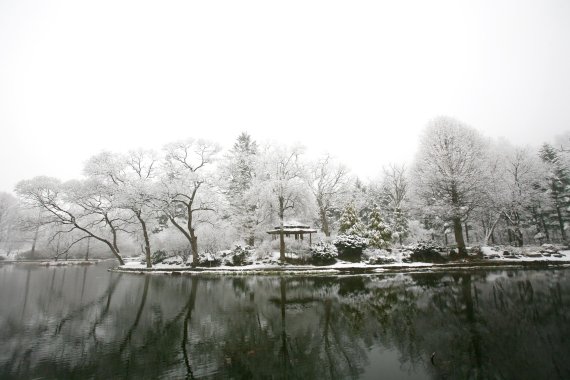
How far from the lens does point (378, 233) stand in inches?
1362

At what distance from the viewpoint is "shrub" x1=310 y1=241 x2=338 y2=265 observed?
3044 centimetres

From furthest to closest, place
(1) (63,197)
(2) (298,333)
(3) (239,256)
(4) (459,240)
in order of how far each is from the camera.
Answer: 1. (1) (63,197)
2. (3) (239,256)
3. (4) (459,240)
4. (2) (298,333)

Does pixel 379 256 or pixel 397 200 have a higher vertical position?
pixel 397 200

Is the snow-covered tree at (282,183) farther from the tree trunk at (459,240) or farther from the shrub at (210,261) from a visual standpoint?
the tree trunk at (459,240)

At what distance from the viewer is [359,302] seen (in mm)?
14391

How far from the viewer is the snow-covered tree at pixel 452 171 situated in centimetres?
3053

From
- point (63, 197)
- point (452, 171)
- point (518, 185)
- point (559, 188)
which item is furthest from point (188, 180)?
point (559, 188)

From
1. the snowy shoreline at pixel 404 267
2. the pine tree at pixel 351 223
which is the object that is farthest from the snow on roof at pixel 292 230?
the snowy shoreline at pixel 404 267

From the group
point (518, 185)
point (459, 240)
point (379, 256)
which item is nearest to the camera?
point (379, 256)

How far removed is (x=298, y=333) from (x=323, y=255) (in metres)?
20.6

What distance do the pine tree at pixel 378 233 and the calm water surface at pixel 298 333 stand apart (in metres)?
16.2

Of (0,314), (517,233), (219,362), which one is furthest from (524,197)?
(0,314)

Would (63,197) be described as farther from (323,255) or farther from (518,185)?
(518,185)

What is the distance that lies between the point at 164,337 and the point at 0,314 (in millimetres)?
8848
